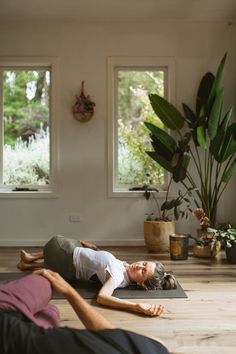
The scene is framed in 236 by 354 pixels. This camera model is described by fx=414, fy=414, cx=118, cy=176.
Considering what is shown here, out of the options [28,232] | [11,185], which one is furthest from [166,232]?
[11,185]

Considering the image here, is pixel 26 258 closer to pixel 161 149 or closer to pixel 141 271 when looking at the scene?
pixel 141 271

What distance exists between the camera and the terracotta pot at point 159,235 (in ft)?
14.5

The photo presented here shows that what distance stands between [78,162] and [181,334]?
2.89 meters

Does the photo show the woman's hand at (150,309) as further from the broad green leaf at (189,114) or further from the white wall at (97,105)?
the broad green leaf at (189,114)

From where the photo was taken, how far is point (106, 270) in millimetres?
2924

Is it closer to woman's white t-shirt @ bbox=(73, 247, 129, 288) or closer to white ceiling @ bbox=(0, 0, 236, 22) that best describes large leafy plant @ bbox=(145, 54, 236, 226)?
white ceiling @ bbox=(0, 0, 236, 22)

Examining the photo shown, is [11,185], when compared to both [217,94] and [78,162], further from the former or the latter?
[217,94]

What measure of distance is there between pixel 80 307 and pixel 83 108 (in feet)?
10.6

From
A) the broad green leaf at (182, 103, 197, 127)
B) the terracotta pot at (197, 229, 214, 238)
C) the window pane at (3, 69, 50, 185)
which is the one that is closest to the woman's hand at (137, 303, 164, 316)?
the terracotta pot at (197, 229, 214, 238)

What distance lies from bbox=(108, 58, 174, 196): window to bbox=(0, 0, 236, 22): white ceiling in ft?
2.05

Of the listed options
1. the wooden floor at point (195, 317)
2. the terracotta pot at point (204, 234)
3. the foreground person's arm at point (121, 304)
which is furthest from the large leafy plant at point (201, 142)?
the foreground person's arm at point (121, 304)

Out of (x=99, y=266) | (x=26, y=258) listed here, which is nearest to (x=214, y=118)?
(x=99, y=266)

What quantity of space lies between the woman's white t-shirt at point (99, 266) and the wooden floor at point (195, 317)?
235mm

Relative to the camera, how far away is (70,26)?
484 centimetres
